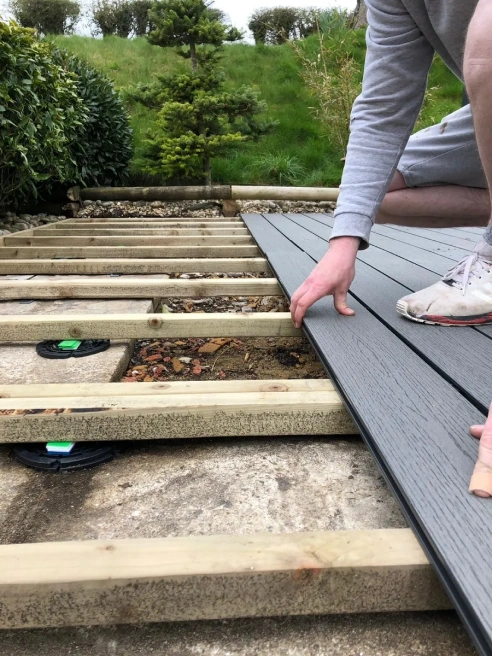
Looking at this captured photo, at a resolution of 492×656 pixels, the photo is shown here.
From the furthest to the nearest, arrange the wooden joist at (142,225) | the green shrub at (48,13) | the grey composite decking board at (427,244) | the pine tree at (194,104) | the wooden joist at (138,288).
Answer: the green shrub at (48,13), the pine tree at (194,104), the wooden joist at (142,225), the grey composite decking board at (427,244), the wooden joist at (138,288)

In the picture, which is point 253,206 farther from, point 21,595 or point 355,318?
point 21,595

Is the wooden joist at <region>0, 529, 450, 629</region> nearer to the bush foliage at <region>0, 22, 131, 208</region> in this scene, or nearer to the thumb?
the thumb

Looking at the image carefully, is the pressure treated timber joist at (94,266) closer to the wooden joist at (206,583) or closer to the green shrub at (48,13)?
the wooden joist at (206,583)

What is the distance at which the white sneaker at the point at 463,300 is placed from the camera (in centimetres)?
138

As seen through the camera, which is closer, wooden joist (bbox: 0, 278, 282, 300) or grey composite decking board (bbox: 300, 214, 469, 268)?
wooden joist (bbox: 0, 278, 282, 300)

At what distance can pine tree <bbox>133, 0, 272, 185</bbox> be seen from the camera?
5422mm

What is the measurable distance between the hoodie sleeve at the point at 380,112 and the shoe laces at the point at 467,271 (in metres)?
0.26

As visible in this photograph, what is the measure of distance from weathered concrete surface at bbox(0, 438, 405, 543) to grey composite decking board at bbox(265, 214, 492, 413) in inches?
9.7

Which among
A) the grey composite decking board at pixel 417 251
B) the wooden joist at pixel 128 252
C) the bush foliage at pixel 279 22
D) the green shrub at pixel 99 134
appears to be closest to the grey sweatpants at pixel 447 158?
the grey composite decking board at pixel 417 251

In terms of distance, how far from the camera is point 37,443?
A: 1.04 metres

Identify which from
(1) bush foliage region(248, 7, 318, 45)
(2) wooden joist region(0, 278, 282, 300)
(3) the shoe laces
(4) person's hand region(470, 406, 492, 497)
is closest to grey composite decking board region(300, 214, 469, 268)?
(3) the shoe laces

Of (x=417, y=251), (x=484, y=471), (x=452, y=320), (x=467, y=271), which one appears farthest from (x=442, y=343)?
(x=417, y=251)

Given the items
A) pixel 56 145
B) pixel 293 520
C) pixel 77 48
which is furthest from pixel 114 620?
pixel 77 48

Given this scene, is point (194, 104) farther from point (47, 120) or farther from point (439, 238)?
point (439, 238)
